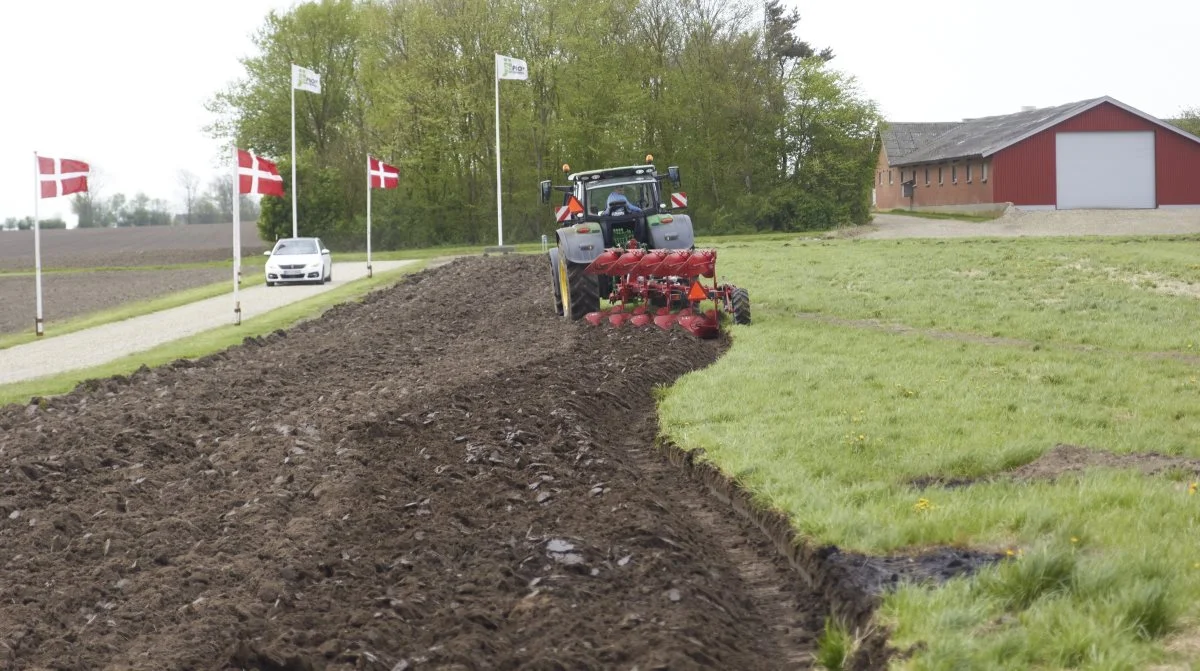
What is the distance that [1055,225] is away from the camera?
4784 centimetres

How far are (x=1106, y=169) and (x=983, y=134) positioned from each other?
8052 millimetres

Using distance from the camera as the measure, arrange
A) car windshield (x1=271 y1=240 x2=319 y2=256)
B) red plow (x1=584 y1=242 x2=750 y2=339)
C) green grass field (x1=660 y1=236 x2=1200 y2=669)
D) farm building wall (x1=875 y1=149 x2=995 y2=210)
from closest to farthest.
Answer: green grass field (x1=660 y1=236 x2=1200 y2=669), red plow (x1=584 y1=242 x2=750 y2=339), car windshield (x1=271 y1=240 x2=319 y2=256), farm building wall (x1=875 y1=149 x2=995 y2=210)

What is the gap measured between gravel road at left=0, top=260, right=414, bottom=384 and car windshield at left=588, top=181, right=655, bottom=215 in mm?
7806

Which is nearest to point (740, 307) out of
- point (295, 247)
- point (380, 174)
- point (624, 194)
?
point (624, 194)

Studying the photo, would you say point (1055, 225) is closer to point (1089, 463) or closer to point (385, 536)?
point (1089, 463)

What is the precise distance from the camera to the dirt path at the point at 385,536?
5.69 metres

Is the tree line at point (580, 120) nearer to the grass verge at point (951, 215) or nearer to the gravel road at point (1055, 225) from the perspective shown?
the grass verge at point (951, 215)

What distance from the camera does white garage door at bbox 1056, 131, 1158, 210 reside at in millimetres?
54812

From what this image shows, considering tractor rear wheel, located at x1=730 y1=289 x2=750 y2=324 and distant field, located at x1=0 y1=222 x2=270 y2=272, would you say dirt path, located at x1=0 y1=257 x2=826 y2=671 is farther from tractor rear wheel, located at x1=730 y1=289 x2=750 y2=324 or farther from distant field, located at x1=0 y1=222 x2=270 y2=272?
distant field, located at x1=0 y1=222 x2=270 y2=272

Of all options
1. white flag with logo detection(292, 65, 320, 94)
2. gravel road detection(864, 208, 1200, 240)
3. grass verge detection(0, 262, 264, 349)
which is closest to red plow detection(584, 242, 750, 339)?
grass verge detection(0, 262, 264, 349)

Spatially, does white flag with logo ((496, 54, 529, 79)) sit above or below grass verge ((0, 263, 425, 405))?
above

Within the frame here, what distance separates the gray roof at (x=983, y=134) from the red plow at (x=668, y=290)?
4000cm

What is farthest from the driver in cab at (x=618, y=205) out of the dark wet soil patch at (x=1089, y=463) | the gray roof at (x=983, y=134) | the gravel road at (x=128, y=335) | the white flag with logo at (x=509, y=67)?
the gray roof at (x=983, y=134)

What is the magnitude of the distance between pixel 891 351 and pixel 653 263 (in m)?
4.51
